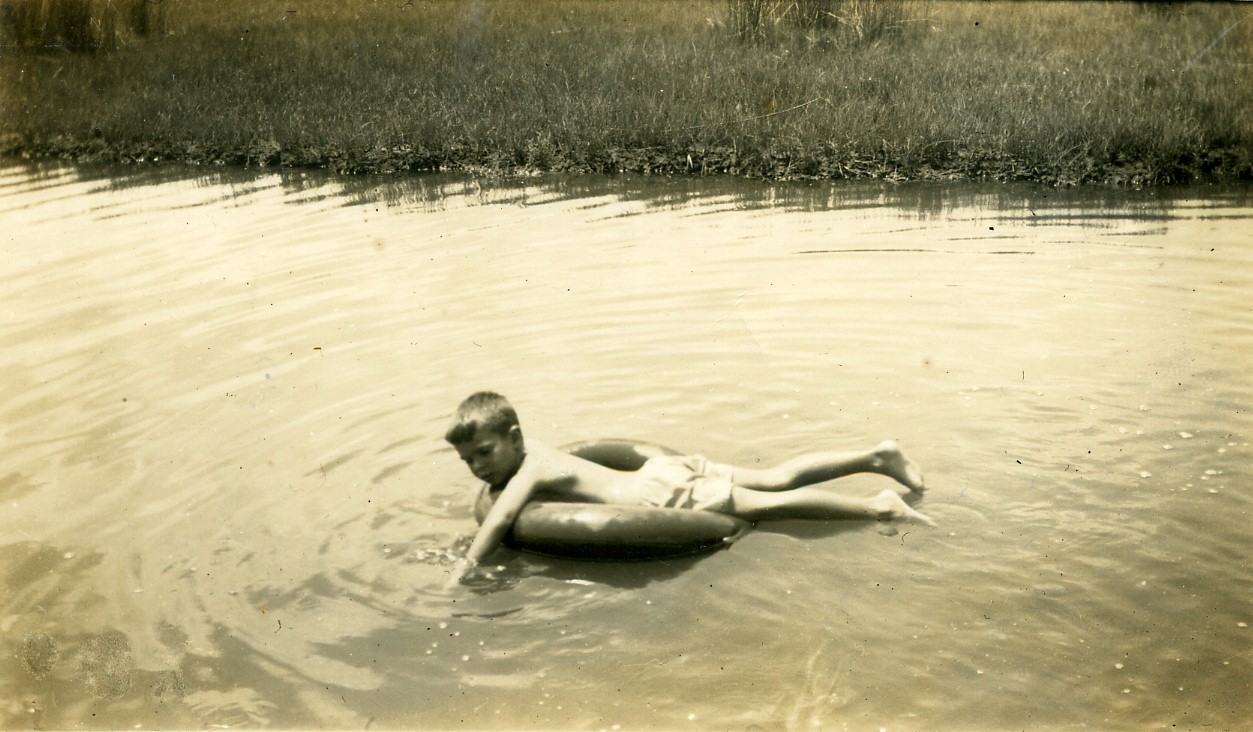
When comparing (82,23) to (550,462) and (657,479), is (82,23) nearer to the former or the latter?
(550,462)

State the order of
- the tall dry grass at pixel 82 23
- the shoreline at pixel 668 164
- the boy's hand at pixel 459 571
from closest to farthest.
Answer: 1. the boy's hand at pixel 459 571
2. the shoreline at pixel 668 164
3. the tall dry grass at pixel 82 23

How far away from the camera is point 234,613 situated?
4977 mm

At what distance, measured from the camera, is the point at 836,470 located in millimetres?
5684

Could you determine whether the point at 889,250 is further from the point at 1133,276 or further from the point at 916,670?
the point at 916,670

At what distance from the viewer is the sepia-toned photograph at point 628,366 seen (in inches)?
180

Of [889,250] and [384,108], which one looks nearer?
[889,250]

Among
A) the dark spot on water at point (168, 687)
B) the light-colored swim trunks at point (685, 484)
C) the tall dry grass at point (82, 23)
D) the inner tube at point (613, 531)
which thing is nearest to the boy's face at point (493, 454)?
the inner tube at point (613, 531)

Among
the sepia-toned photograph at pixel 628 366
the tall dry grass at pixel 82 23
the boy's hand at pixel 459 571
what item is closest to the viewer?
the sepia-toned photograph at pixel 628 366

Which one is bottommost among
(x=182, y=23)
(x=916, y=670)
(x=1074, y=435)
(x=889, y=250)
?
(x=916, y=670)

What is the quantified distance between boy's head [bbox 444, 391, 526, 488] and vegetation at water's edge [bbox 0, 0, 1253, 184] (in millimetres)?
7573

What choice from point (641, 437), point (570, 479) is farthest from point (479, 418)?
point (641, 437)

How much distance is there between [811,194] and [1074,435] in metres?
5.84

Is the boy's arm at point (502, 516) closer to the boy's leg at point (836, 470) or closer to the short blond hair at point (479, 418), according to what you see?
the short blond hair at point (479, 418)

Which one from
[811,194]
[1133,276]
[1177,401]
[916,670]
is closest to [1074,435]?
[1177,401]
